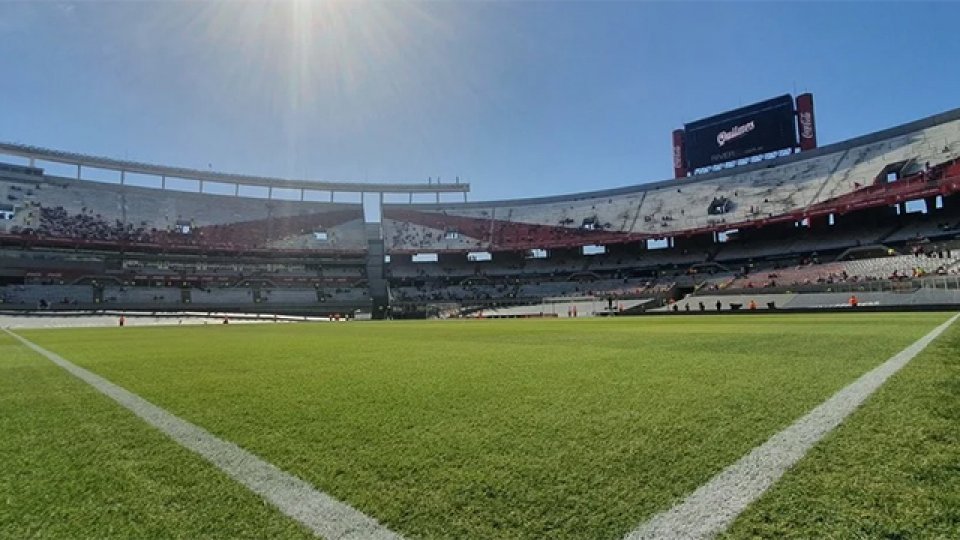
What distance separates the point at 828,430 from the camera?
8.45 feet

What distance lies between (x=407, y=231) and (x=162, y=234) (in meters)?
27.4

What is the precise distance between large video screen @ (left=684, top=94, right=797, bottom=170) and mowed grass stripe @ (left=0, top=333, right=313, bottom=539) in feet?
188

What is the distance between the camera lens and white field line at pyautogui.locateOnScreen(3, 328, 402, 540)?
5.32 ft

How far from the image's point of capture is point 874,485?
183 centimetres

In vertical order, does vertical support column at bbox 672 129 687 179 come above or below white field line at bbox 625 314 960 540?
above

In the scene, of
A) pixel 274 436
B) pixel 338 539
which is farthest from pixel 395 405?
pixel 338 539

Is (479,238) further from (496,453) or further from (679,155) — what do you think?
(496,453)

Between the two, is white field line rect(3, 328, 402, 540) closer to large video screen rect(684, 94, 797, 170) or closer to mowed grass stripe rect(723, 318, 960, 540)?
mowed grass stripe rect(723, 318, 960, 540)

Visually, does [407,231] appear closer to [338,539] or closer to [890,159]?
[890,159]

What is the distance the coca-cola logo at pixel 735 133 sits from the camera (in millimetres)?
50156

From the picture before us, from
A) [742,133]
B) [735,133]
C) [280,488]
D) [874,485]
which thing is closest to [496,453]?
[280,488]

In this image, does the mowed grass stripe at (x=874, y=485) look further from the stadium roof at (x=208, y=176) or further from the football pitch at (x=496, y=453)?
the stadium roof at (x=208, y=176)

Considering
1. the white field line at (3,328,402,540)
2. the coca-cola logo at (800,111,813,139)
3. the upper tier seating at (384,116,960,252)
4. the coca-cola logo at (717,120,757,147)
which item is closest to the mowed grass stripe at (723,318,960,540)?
the white field line at (3,328,402,540)

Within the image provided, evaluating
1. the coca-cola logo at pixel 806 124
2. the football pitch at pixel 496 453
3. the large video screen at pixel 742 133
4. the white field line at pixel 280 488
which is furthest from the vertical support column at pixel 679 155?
the white field line at pixel 280 488
